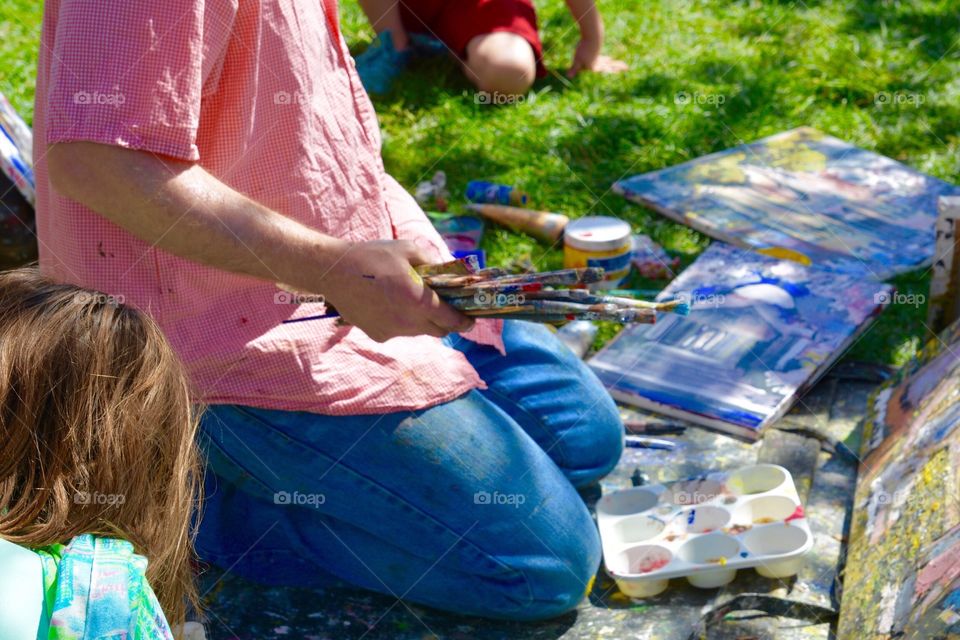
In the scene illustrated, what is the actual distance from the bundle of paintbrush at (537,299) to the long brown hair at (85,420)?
21.8 inches

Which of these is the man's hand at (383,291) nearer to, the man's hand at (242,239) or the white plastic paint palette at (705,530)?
the man's hand at (242,239)

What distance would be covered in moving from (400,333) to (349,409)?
20 cm

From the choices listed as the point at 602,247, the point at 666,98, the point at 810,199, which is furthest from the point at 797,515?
the point at 666,98

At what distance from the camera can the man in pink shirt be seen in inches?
66.2

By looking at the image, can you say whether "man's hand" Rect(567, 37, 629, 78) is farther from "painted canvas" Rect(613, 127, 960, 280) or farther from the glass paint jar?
the glass paint jar

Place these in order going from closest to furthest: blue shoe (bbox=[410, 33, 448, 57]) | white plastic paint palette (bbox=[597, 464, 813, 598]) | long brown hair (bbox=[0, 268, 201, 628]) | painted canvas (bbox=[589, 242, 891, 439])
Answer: long brown hair (bbox=[0, 268, 201, 628]), white plastic paint palette (bbox=[597, 464, 813, 598]), painted canvas (bbox=[589, 242, 891, 439]), blue shoe (bbox=[410, 33, 448, 57])

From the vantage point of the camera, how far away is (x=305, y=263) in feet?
5.80

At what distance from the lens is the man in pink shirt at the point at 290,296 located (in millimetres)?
1683

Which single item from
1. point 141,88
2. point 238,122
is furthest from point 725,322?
point 141,88

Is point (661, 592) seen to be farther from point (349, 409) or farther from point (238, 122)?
point (238, 122)

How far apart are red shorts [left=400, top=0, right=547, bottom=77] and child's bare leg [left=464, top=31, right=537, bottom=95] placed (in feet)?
0.18

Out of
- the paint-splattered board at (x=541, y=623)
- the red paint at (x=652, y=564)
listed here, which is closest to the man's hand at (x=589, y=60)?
the paint-splattered board at (x=541, y=623)

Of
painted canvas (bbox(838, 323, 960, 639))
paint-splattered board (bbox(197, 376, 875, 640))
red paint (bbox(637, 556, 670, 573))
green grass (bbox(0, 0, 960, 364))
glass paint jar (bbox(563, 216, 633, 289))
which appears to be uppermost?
green grass (bbox(0, 0, 960, 364))

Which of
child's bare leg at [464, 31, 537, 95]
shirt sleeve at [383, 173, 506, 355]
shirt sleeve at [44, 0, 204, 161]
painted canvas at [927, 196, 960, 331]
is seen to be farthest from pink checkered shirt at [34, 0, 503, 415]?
child's bare leg at [464, 31, 537, 95]
